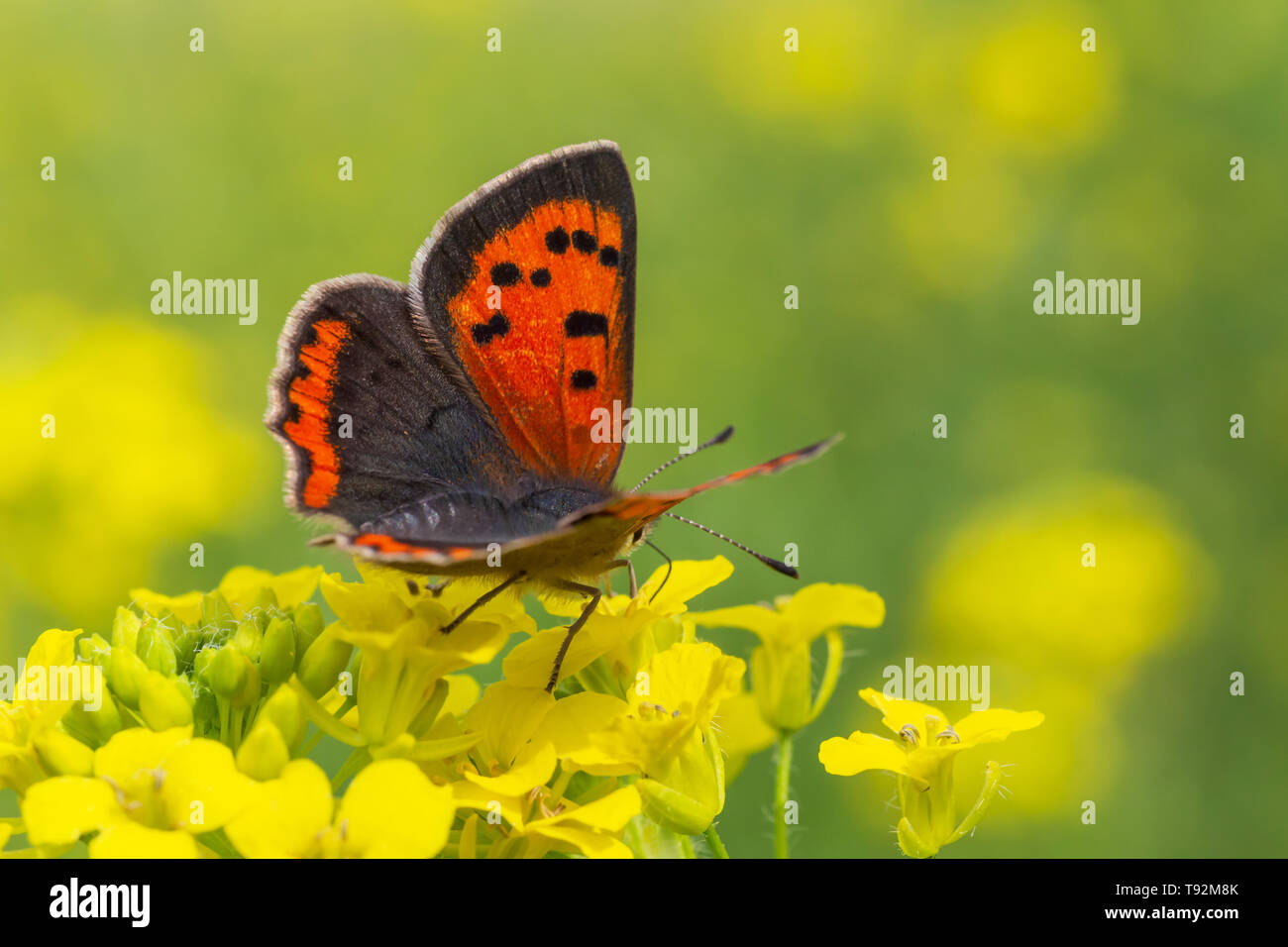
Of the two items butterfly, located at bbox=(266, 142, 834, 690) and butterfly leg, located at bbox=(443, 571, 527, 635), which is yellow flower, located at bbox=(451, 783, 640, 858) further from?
butterfly, located at bbox=(266, 142, 834, 690)

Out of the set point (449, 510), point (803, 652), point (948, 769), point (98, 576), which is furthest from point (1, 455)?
point (948, 769)

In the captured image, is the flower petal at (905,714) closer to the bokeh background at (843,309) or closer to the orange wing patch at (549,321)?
the orange wing patch at (549,321)

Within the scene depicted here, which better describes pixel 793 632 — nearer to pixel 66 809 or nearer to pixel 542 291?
pixel 542 291

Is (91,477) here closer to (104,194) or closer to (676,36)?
(104,194)

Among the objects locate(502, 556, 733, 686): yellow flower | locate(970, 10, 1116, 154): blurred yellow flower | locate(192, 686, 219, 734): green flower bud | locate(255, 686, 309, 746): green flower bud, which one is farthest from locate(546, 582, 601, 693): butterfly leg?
locate(970, 10, 1116, 154): blurred yellow flower
